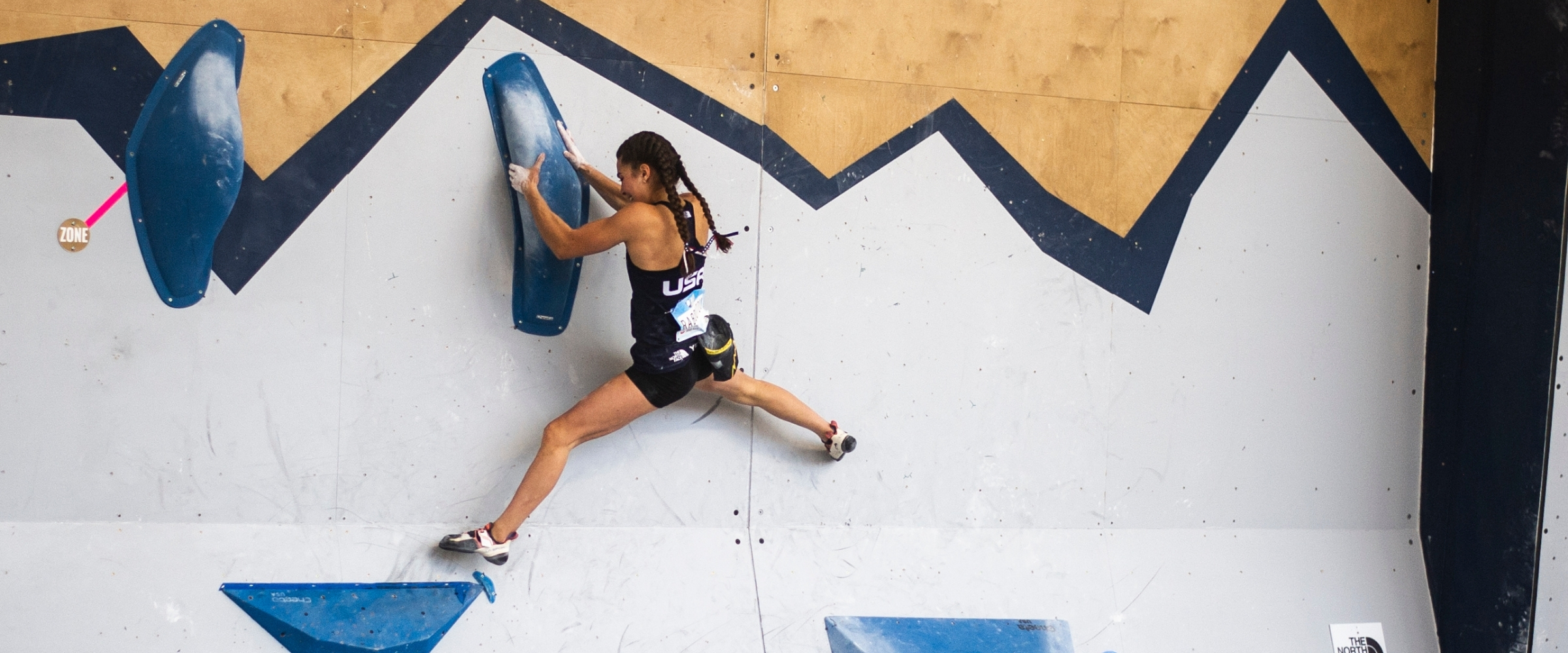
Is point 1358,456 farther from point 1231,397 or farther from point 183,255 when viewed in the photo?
point 183,255

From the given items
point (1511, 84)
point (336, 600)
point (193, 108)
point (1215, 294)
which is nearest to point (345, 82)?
point (193, 108)

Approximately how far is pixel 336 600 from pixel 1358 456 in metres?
3.61

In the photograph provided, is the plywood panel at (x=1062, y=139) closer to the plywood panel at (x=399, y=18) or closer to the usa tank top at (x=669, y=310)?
the usa tank top at (x=669, y=310)

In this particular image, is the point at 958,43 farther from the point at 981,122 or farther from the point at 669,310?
the point at 669,310

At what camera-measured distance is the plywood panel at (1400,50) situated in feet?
11.0

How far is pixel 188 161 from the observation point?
272 centimetres

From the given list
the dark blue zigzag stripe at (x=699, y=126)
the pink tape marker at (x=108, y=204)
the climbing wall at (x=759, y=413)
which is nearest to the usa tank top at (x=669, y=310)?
the climbing wall at (x=759, y=413)

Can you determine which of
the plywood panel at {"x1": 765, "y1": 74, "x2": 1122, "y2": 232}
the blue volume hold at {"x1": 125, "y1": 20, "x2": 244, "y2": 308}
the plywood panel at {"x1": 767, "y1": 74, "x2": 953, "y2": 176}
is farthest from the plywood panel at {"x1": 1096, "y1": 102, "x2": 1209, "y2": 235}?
the blue volume hold at {"x1": 125, "y1": 20, "x2": 244, "y2": 308}

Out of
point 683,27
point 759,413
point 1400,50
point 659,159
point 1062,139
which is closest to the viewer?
point 659,159

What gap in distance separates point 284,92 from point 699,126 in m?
1.27

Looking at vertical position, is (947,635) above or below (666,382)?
below

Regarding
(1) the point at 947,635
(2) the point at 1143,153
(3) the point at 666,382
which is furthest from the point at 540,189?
(2) the point at 1143,153

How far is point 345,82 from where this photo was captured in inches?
110

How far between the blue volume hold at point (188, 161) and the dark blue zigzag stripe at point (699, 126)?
1.9 inches
